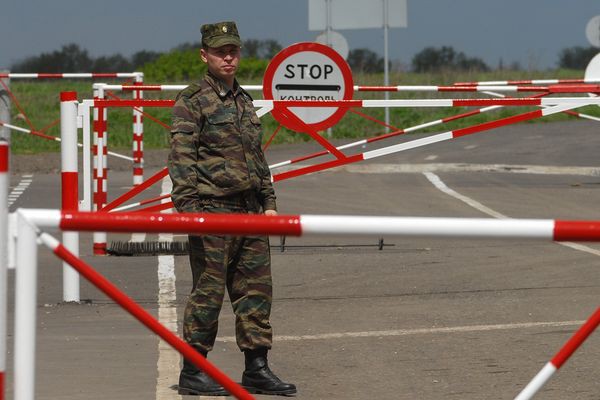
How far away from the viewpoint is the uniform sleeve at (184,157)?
6891 mm

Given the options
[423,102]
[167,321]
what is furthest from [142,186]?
[167,321]

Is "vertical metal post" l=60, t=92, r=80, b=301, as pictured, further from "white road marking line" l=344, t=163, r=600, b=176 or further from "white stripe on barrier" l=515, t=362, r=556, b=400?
"white road marking line" l=344, t=163, r=600, b=176

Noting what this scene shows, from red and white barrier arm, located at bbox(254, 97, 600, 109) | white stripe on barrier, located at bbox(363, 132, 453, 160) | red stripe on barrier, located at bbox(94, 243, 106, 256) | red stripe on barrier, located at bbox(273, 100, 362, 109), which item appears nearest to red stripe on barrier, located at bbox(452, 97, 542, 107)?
red and white barrier arm, located at bbox(254, 97, 600, 109)

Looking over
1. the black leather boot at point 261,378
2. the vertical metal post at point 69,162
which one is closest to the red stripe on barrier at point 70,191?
the vertical metal post at point 69,162

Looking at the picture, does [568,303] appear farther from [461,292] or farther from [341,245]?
[341,245]

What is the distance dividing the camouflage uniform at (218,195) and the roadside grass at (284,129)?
811 inches

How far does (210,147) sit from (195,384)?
3.56ft

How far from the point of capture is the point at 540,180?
67.7 ft

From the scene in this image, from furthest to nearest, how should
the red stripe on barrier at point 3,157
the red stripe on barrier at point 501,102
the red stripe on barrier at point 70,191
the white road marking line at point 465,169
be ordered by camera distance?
1. the white road marking line at point 465,169
2. the red stripe on barrier at point 501,102
3. the red stripe on barrier at point 70,191
4. the red stripe on barrier at point 3,157

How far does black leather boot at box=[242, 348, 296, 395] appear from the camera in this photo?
6867 millimetres

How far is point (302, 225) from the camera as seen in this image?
408 centimetres

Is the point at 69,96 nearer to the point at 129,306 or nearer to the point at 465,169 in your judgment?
the point at 129,306

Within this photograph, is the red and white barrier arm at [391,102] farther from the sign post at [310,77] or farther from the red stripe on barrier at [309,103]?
the sign post at [310,77]

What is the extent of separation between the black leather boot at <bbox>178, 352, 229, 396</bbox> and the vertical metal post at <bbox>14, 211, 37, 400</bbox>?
8.46ft
